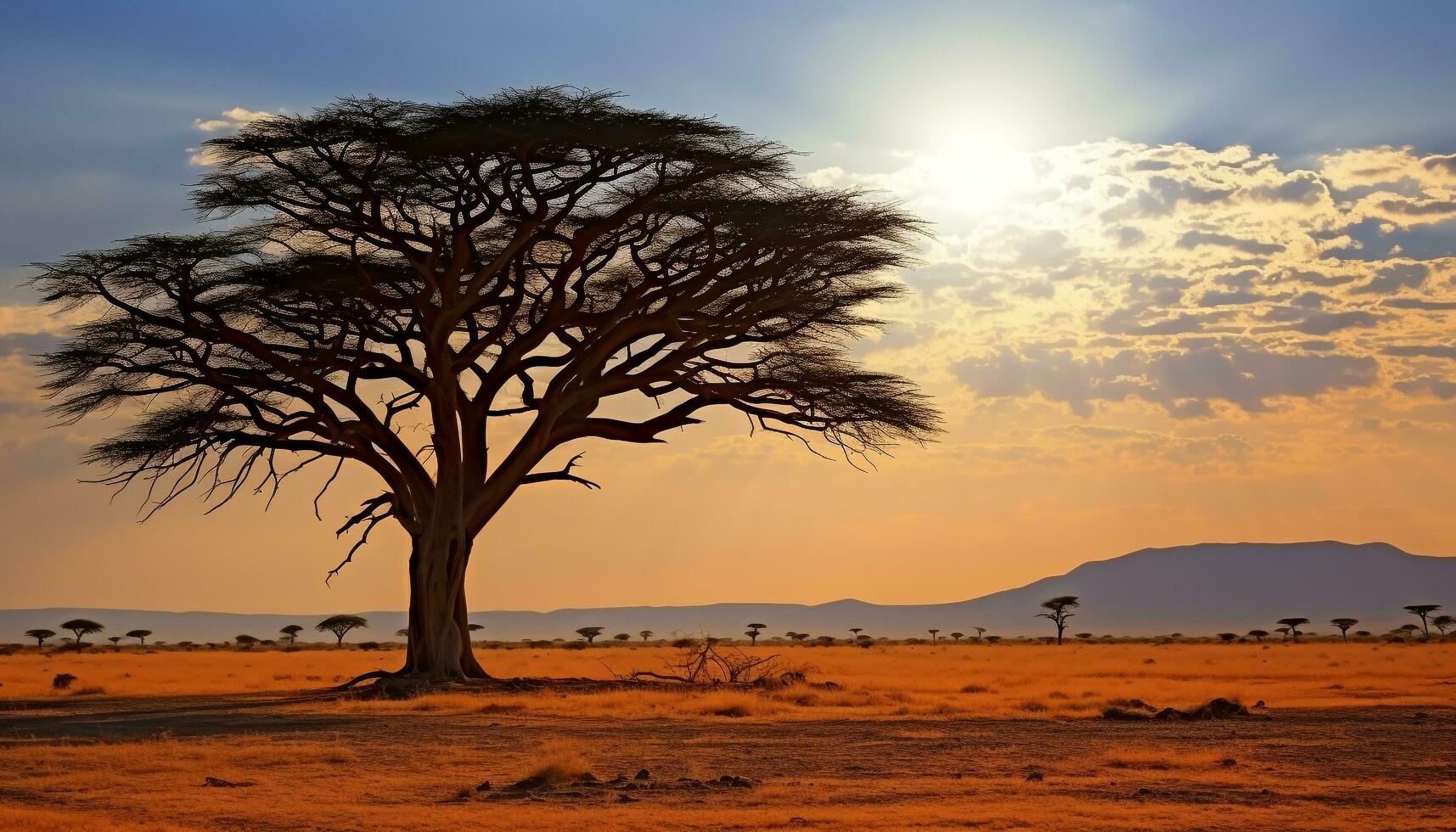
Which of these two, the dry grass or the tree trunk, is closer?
the dry grass

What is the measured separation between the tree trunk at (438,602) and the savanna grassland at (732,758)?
1816 mm

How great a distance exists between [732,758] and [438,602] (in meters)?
12.8

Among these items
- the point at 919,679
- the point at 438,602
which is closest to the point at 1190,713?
the point at 438,602

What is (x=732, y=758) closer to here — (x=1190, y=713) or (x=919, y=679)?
(x=1190, y=713)

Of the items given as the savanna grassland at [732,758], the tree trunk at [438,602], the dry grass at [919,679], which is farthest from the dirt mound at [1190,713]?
the tree trunk at [438,602]

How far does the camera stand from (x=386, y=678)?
27688 mm

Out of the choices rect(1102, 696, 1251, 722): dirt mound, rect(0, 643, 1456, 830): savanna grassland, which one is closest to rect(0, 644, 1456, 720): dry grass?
rect(0, 643, 1456, 830): savanna grassland

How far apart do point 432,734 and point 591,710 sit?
4564 millimetres

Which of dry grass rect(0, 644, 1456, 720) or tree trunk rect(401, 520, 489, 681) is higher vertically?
tree trunk rect(401, 520, 489, 681)

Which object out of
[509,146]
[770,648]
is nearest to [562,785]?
[509,146]

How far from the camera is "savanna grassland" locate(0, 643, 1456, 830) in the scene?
11711 millimetres

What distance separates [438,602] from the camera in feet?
91.5

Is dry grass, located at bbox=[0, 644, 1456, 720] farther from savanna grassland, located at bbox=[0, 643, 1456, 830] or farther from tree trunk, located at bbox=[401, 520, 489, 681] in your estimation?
tree trunk, located at bbox=[401, 520, 489, 681]

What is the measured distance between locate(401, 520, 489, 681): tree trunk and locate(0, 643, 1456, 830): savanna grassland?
182cm
